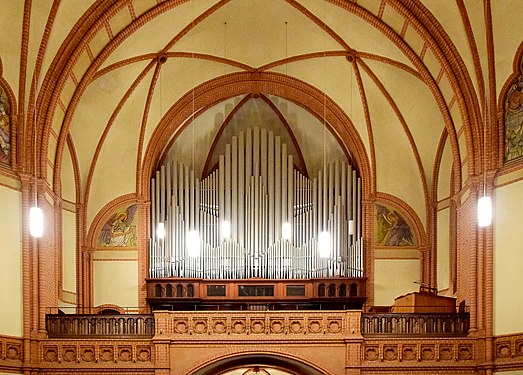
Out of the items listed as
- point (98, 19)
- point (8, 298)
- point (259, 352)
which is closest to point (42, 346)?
point (8, 298)

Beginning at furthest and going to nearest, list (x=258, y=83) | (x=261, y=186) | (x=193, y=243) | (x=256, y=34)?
(x=258, y=83)
(x=261, y=186)
(x=193, y=243)
(x=256, y=34)

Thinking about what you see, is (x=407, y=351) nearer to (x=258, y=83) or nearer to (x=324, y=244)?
(x=324, y=244)

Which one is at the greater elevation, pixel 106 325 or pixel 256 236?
pixel 256 236

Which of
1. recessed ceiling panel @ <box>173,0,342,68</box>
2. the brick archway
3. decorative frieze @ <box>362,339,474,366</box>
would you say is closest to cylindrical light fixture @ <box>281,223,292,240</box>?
the brick archway

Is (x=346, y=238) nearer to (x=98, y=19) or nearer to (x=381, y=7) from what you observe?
(x=381, y=7)

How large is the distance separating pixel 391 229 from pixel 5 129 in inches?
440

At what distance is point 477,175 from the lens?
22609 mm

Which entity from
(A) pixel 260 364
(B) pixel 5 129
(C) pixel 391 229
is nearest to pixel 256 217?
(C) pixel 391 229

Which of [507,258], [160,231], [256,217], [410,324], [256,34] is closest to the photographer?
[507,258]

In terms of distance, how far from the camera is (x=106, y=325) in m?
23.6

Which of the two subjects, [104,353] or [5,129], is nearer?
[5,129]

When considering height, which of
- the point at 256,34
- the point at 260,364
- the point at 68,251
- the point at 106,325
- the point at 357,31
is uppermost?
the point at 256,34

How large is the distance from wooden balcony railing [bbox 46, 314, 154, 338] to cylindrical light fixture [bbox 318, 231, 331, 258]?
5691 mm

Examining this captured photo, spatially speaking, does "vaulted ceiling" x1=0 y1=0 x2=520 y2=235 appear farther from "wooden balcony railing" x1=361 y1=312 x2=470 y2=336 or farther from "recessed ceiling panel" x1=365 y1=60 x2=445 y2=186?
"wooden balcony railing" x1=361 y1=312 x2=470 y2=336
